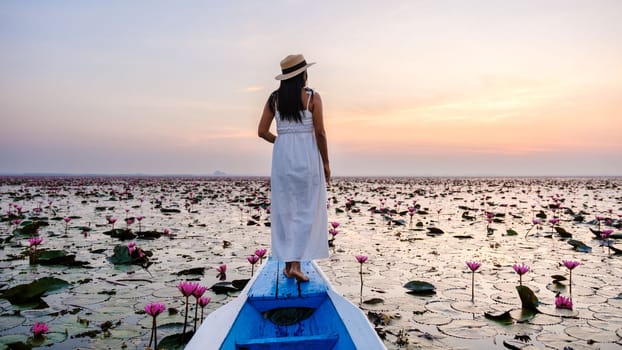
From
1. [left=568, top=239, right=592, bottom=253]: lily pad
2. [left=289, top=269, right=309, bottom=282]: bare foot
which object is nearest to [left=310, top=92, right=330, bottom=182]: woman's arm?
[left=289, top=269, right=309, bottom=282]: bare foot

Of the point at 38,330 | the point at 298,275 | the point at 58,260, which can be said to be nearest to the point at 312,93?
the point at 298,275

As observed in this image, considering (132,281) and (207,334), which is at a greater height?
(207,334)

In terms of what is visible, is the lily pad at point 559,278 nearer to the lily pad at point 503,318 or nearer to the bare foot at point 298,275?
the lily pad at point 503,318

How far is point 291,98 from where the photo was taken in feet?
11.4

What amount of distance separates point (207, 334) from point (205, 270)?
3.24 metres

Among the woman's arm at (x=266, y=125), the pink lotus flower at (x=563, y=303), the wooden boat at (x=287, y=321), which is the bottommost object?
the pink lotus flower at (x=563, y=303)

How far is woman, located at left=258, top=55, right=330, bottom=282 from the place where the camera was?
137 inches

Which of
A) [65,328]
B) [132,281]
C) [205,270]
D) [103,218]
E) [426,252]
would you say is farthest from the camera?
[103,218]

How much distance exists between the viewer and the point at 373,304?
12.7ft

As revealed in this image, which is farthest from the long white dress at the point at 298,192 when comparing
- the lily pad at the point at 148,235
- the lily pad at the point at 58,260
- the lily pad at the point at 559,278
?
the lily pad at the point at 148,235

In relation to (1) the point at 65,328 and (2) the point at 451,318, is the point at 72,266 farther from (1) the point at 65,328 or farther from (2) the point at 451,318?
(2) the point at 451,318

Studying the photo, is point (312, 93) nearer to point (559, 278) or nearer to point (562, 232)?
point (559, 278)

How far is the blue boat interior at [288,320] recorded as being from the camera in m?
2.23

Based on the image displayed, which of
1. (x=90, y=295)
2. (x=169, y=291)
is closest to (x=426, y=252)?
(x=169, y=291)
